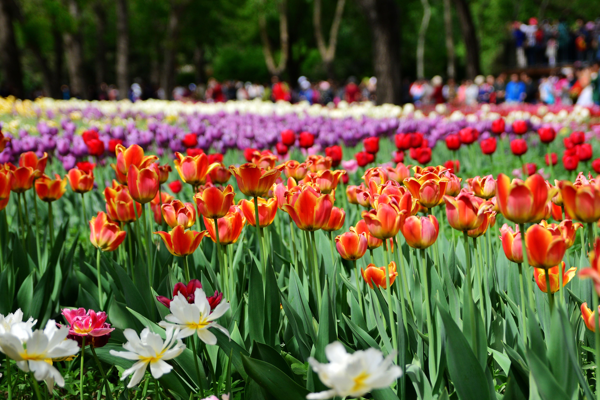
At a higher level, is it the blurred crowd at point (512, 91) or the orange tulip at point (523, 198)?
the blurred crowd at point (512, 91)

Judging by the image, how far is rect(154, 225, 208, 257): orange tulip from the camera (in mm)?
1898

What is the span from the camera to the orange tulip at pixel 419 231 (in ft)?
5.11

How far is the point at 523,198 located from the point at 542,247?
127 millimetres

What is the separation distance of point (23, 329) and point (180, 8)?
2562 centimetres

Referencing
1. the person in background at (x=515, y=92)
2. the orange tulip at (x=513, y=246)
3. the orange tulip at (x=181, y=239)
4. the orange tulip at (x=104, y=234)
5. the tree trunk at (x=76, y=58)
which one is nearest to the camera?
the orange tulip at (x=513, y=246)

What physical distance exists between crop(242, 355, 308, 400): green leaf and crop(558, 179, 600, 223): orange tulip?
810mm

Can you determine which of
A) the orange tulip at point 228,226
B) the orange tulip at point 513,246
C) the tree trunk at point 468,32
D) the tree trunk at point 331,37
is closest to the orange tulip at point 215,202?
the orange tulip at point 228,226

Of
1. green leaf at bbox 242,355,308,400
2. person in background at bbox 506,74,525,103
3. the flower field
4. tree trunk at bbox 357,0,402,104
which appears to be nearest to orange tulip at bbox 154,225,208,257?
the flower field

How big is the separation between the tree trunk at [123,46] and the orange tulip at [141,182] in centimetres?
2176

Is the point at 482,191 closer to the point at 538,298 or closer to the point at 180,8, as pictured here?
the point at 538,298

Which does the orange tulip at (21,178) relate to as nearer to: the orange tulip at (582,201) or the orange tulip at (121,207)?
the orange tulip at (121,207)

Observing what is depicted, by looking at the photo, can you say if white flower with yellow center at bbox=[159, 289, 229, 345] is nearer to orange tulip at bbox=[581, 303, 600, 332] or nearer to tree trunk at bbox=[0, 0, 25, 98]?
orange tulip at bbox=[581, 303, 600, 332]

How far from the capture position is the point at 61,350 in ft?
3.85

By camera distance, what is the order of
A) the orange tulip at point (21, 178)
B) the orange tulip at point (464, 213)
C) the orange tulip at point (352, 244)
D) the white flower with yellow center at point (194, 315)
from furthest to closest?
the orange tulip at point (21, 178), the orange tulip at point (352, 244), the orange tulip at point (464, 213), the white flower with yellow center at point (194, 315)
